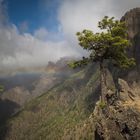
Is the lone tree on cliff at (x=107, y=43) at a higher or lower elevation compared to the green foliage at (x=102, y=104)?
higher

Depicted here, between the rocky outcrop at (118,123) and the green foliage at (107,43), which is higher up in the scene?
the green foliage at (107,43)

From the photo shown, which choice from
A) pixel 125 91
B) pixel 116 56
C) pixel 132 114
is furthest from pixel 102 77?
pixel 125 91

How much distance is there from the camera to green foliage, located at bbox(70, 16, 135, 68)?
157ft

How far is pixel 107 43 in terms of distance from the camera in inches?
1913

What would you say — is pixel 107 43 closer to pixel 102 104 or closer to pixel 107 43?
pixel 107 43

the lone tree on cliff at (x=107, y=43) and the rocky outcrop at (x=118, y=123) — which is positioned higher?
the lone tree on cliff at (x=107, y=43)

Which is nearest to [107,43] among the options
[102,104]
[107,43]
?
[107,43]

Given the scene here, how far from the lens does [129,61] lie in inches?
1991

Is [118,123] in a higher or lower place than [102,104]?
lower

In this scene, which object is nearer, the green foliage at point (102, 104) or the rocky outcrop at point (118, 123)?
the rocky outcrop at point (118, 123)

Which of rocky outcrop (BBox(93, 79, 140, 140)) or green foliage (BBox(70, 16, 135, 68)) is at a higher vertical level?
green foliage (BBox(70, 16, 135, 68))

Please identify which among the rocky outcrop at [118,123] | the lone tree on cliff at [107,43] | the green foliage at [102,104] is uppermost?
the lone tree on cliff at [107,43]

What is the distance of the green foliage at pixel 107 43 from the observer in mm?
47906

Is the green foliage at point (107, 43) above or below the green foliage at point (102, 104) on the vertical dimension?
above
